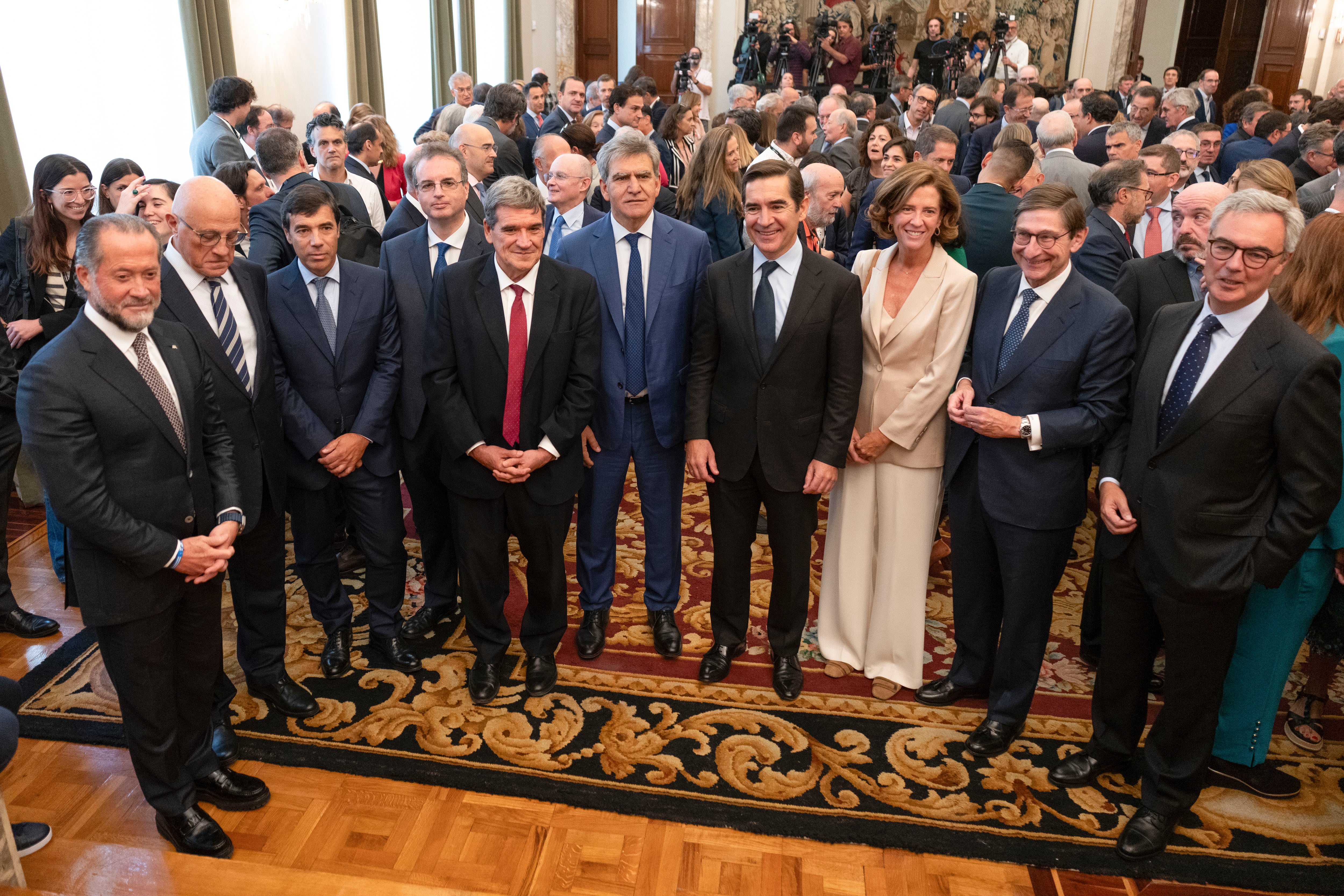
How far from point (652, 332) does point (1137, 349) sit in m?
1.49

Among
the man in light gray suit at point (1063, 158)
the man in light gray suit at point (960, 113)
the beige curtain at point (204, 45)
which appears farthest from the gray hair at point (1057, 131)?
the beige curtain at point (204, 45)

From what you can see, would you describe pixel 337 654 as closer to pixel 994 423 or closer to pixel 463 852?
pixel 463 852

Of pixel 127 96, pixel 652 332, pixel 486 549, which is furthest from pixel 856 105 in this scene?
pixel 486 549

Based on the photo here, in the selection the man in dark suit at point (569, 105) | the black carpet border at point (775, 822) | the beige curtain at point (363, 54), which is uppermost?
the beige curtain at point (363, 54)

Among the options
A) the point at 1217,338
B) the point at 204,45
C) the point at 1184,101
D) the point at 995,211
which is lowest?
the point at 1217,338

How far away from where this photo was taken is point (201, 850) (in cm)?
250

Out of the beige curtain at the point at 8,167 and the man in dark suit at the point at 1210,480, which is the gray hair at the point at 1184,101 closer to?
the man in dark suit at the point at 1210,480

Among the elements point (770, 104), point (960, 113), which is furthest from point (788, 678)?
point (960, 113)

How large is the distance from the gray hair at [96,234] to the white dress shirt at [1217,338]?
258cm

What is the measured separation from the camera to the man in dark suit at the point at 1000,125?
7664 mm

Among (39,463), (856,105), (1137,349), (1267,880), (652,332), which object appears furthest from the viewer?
(856,105)

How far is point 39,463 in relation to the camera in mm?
2154

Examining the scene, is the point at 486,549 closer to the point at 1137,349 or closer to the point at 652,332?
the point at 652,332

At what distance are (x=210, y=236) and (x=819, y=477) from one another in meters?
1.94
